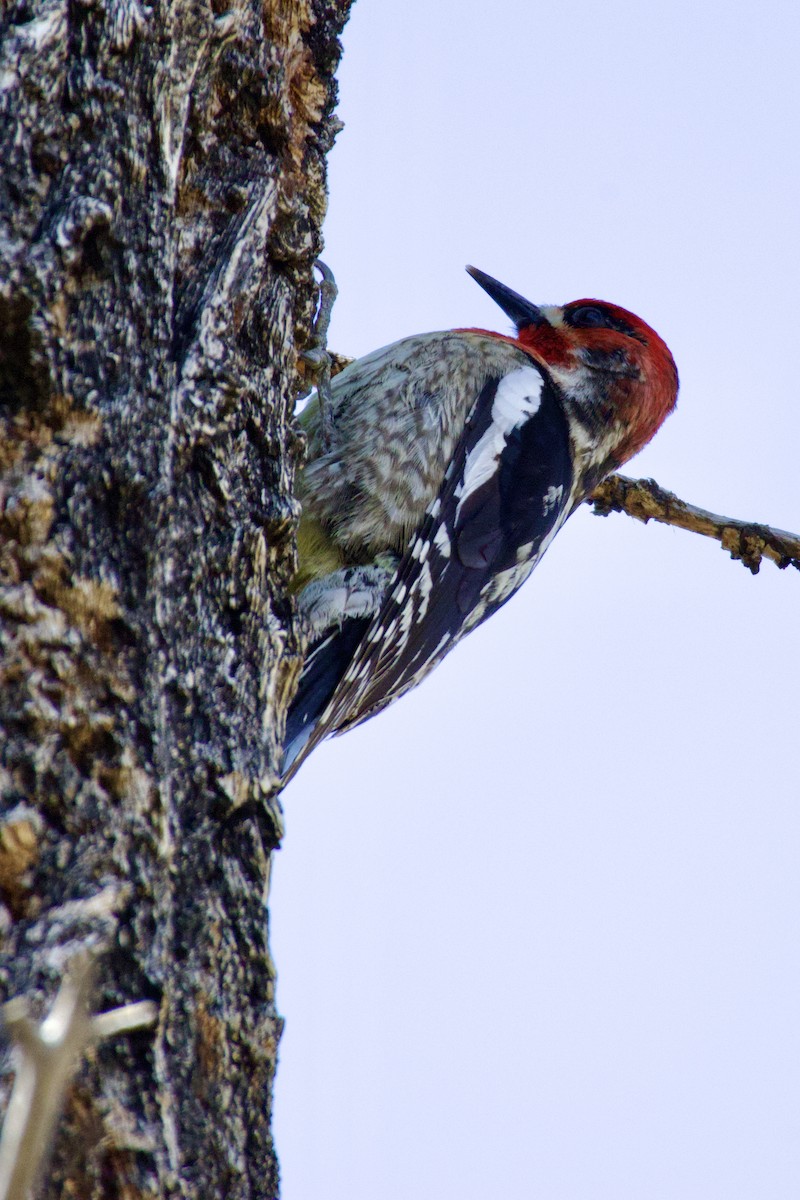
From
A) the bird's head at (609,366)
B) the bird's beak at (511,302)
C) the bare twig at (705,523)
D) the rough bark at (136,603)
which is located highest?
the bird's beak at (511,302)

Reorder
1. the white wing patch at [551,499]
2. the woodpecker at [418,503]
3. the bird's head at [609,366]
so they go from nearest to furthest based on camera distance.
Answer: the woodpecker at [418,503], the white wing patch at [551,499], the bird's head at [609,366]

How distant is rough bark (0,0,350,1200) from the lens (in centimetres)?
137

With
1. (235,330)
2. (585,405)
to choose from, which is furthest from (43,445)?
(585,405)

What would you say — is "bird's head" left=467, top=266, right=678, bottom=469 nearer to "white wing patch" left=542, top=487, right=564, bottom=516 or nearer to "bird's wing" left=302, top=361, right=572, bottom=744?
"bird's wing" left=302, top=361, right=572, bottom=744

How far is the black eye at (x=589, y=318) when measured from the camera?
4648mm

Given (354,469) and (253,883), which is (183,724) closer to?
(253,883)

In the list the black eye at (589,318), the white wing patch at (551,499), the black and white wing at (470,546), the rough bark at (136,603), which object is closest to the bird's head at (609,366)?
the black eye at (589,318)

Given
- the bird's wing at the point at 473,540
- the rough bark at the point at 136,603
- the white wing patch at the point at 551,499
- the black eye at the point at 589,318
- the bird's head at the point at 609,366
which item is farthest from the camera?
the black eye at the point at 589,318

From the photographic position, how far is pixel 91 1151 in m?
1.29

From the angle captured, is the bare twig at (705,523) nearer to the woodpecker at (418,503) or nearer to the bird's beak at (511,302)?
the woodpecker at (418,503)

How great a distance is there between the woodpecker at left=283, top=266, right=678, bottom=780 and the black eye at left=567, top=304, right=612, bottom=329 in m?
0.44

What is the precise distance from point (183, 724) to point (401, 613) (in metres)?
1.68

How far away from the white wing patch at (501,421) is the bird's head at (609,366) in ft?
1.34

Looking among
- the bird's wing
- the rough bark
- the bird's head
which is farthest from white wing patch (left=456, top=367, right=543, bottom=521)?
the rough bark
